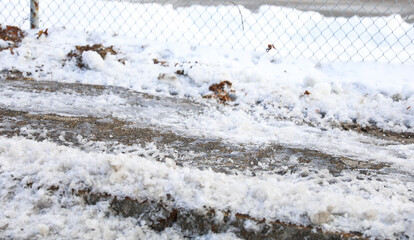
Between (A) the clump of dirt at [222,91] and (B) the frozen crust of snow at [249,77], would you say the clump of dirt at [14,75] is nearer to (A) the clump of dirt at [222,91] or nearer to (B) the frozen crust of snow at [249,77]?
(B) the frozen crust of snow at [249,77]

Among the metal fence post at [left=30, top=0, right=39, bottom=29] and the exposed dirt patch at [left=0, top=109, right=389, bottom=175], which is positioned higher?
the metal fence post at [left=30, top=0, right=39, bottom=29]

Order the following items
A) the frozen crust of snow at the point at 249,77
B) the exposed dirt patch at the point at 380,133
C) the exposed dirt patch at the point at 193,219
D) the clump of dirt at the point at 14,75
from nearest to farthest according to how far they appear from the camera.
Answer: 1. the exposed dirt patch at the point at 193,219
2. the exposed dirt patch at the point at 380,133
3. the frozen crust of snow at the point at 249,77
4. the clump of dirt at the point at 14,75

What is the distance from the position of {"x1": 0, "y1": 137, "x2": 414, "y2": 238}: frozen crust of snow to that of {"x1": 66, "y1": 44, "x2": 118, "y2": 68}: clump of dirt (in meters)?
2.45

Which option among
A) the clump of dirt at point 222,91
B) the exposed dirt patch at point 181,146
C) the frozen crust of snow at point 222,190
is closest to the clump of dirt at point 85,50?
the clump of dirt at point 222,91

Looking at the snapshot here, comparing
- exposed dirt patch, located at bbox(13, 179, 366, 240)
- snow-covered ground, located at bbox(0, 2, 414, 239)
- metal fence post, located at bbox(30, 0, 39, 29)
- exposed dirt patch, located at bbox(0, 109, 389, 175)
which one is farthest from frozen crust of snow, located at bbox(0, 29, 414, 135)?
exposed dirt patch, located at bbox(13, 179, 366, 240)

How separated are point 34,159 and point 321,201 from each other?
1.34m

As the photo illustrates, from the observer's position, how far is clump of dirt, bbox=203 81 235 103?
3588 millimetres

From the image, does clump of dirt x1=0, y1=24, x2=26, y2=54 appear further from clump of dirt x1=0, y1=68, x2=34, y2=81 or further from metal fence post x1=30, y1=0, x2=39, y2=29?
clump of dirt x1=0, y1=68, x2=34, y2=81

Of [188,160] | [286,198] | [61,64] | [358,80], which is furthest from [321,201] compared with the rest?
[61,64]

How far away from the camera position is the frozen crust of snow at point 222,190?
1.41m

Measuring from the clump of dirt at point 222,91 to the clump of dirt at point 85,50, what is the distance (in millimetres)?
1430

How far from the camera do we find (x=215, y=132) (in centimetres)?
260

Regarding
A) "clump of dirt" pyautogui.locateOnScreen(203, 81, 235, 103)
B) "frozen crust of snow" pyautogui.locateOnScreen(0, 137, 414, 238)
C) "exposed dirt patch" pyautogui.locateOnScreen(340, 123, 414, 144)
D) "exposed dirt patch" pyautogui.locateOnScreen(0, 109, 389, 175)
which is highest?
"clump of dirt" pyautogui.locateOnScreen(203, 81, 235, 103)

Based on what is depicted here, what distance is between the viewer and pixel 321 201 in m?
1.49
